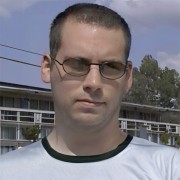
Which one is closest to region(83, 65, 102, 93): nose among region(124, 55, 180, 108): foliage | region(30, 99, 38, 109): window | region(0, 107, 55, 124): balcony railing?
region(0, 107, 55, 124): balcony railing

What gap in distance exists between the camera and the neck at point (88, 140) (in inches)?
71.2

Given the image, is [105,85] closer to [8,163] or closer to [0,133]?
[8,163]

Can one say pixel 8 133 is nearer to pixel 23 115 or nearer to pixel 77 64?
pixel 23 115

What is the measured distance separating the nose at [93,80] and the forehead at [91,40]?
0.04m

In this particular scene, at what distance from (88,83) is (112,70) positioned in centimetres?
10

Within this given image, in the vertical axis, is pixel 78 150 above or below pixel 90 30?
below

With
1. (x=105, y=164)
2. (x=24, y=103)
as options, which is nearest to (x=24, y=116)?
(x=24, y=103)

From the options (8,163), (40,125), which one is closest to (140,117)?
(40,125)

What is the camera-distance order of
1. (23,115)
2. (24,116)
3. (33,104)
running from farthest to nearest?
(33,104) → (23,115) → (24,116)

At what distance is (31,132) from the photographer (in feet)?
92.7

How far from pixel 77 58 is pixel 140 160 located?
0.38m

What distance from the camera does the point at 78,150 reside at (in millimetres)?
1818

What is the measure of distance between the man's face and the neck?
0.14ft

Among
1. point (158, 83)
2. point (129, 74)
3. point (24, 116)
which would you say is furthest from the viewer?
point (158, 83)
